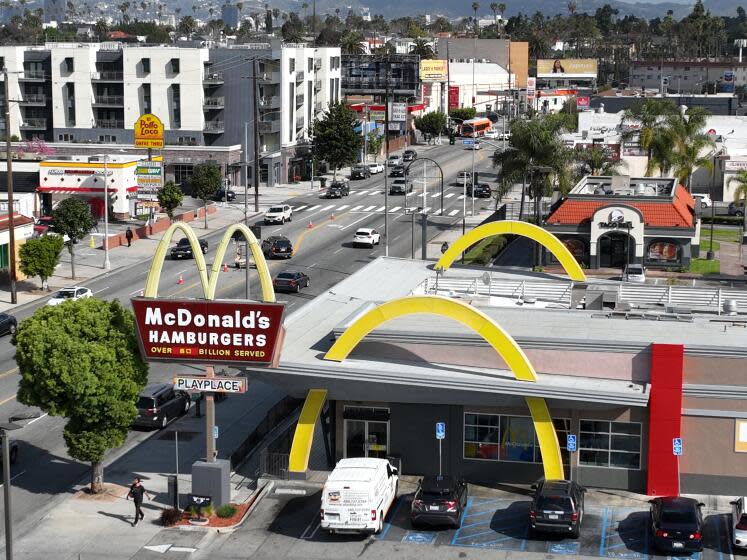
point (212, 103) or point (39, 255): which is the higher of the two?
point (212, 103)

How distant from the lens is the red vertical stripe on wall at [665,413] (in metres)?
42.4

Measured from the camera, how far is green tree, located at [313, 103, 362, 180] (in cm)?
13212

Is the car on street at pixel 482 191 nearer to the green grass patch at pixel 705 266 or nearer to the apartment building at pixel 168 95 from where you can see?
the apartment building at pixel 168 95

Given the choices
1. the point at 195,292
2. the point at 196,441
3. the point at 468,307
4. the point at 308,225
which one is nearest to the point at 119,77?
the point at 308,225

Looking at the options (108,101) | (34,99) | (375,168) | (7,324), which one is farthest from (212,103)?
(7,324)

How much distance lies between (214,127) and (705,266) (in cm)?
5580

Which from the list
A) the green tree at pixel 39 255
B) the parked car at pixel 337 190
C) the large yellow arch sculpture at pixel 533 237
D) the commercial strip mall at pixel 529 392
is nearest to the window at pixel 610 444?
the commercial strip mall at pixel 529 392

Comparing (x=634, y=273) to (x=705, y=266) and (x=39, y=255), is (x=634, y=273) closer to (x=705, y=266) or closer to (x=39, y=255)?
(x=705, y=266)

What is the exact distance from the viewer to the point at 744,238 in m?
105

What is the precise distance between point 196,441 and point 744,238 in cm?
6662

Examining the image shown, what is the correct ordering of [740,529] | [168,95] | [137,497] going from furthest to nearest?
[168,95] → [137,497] → [740,529]

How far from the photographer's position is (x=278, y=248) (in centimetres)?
9062

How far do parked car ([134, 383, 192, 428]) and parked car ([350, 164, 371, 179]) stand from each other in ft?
290

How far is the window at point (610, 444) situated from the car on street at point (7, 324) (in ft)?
114
